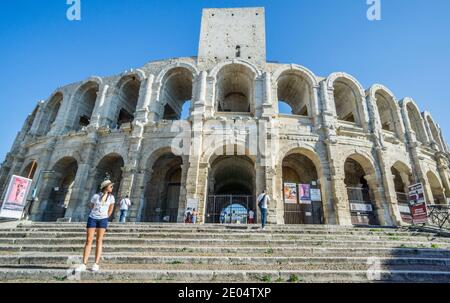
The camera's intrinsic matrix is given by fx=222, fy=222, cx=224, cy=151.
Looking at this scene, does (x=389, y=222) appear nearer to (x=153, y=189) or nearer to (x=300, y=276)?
(x=300, y=276)

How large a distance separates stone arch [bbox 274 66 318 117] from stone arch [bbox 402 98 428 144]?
7534 mm

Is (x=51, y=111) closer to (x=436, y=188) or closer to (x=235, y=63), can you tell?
(x=235, y=63)

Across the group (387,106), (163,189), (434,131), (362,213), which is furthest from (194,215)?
(434,131)

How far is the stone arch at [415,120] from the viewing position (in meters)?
16.5

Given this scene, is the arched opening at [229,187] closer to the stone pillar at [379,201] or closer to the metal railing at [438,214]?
the stone pillar at [379,201]

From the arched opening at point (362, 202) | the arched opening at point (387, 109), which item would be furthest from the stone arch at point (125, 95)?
the arched opening at point (387, 109)

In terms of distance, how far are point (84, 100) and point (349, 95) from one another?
19724 mm

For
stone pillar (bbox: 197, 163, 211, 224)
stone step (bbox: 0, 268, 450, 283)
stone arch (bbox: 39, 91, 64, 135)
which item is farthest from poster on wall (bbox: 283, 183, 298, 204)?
stone arch (bbox: 39, 91, 64, 135)

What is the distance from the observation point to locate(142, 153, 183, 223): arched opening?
1410 centimetres

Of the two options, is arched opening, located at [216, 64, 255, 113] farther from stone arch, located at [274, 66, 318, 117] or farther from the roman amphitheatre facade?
stone arch, located at [274, 66, 318, 117]

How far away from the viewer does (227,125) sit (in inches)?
512

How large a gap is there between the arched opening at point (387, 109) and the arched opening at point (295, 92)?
5.48 metres

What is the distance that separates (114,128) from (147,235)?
10187mm

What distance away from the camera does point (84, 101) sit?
17.2 meters
